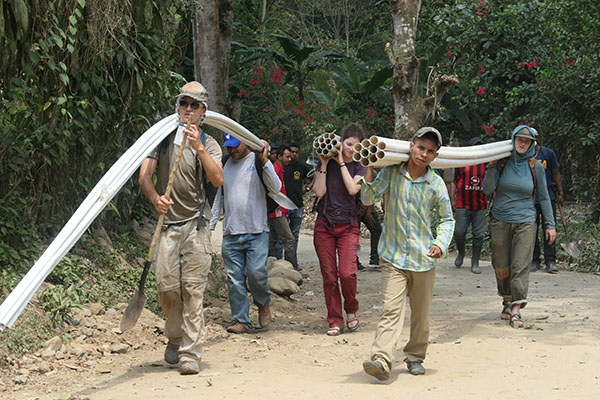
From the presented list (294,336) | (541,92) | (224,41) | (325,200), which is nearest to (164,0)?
(325,200)

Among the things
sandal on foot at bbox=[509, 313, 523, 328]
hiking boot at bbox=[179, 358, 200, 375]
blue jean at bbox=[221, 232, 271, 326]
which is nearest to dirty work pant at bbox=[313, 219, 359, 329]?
blue jean at bbox=[221, 232, 271, 326]

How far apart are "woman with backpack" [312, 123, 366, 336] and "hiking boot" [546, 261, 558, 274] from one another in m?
5.37

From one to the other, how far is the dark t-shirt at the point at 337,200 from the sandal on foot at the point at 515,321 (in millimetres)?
1928

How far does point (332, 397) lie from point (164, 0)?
5.50 meters

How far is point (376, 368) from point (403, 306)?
1.89 ft

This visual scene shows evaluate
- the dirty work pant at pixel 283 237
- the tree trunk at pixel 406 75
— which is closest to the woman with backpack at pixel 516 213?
the tree trunk at pixel 406 75

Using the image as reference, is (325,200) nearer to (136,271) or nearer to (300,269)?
(136,271)

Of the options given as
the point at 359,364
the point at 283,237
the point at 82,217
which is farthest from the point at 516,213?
the point at 82,217

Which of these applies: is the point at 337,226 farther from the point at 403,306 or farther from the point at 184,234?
the point at 184,234

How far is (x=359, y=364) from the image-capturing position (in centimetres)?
675

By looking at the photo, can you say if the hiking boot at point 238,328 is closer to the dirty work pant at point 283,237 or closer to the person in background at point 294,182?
the dirty work pant at point 283,237

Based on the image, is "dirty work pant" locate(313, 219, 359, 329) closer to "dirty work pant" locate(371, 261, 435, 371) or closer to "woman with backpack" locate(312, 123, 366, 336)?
"woman with backpack" locate(312, 123, 366, 336)

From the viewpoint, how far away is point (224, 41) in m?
16.2

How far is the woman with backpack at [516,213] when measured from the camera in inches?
318
